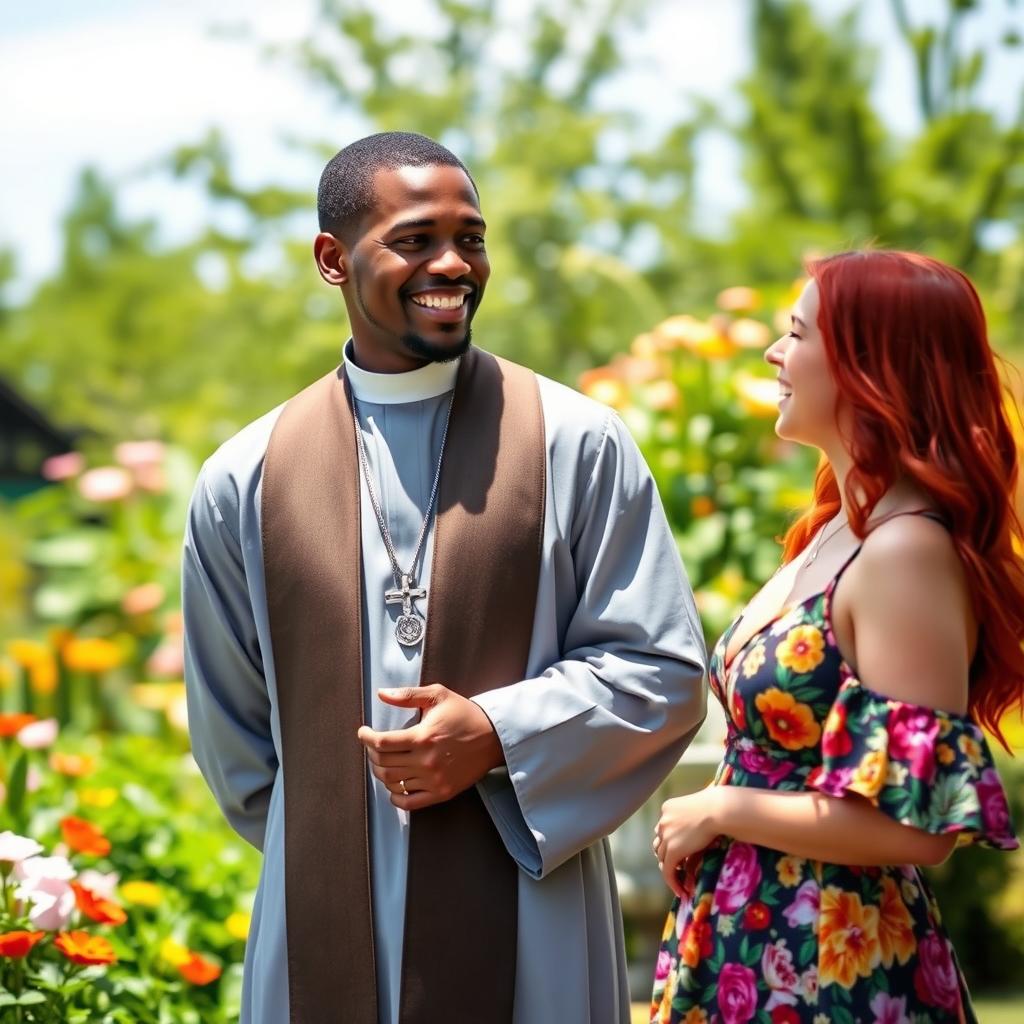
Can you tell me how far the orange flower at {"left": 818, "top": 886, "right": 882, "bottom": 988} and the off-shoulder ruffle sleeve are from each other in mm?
175

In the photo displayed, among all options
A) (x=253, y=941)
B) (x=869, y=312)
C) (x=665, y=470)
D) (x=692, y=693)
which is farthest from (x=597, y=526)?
(x=665, y=470)

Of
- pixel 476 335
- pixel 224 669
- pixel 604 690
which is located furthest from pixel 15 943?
pixel 476 335

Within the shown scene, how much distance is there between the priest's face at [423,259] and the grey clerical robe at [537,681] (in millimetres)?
144

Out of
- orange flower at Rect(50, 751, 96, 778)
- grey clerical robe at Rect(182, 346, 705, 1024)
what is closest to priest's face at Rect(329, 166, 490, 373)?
grey clerical robe at Rect(182, 346, 705, 1024)

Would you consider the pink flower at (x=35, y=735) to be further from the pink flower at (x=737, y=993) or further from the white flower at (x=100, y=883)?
the pink flower at (x=737, y=993)

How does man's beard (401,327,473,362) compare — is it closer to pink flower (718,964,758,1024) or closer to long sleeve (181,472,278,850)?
long sleeve (181,472,278,850)

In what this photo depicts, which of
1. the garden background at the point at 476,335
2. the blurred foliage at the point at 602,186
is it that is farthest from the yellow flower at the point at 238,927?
the blurred foliage at the point at 602,186

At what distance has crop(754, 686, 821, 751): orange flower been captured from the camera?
8.02 feet

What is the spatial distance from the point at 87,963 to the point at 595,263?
15.1m

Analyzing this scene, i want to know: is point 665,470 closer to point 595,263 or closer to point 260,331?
point 595,263

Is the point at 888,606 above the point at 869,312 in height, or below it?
below

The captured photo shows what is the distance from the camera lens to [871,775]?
91.6 inches

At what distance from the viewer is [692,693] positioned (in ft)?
9.50

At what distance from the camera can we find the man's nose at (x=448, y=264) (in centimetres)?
288
